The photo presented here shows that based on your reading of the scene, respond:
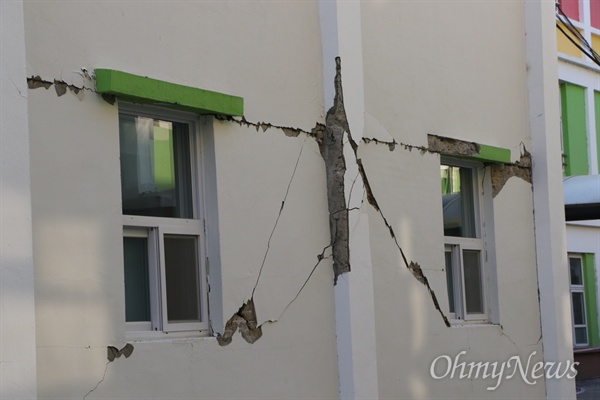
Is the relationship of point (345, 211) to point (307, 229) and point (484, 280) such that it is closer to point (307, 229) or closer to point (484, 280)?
point (307, 229)

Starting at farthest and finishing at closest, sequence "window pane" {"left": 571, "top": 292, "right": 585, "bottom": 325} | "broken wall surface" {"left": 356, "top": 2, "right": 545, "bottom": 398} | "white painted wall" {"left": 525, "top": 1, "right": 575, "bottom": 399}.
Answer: "window pane" {"left": 571, "top": 292, "right": 585, "bottom": 325} → "white painted wall" {"left": 525, "top": 1, "right": 575, "bottom": 399} → "broken wall surface" {"left": 356, "top": 2, "right": 545, "bottom": 398}

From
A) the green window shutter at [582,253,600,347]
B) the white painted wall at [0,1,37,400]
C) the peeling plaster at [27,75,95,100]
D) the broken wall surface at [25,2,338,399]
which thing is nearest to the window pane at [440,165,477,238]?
the broken wall surface at [25,2,338,399]

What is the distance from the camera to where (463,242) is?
9.29 meters

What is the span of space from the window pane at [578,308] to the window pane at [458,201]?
10944 mm

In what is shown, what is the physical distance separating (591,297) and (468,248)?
37.7 feet

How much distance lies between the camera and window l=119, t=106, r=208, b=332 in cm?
617

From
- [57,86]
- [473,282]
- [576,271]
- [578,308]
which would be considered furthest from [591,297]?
[57,86]

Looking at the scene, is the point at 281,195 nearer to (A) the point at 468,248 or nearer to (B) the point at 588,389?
(A) the point at 468,248

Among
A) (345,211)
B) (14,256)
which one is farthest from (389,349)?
(14,256)

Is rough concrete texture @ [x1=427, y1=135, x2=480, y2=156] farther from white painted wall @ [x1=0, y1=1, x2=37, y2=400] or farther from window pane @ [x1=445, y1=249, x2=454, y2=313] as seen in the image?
white painted wall @ [x1=0, y1=1, x2=37, y2=400]

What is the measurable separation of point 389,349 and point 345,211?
122cm

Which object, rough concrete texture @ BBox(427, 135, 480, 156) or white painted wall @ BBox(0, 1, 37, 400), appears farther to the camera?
rough concrete texture @ BBox(427, 135, 480, 156)

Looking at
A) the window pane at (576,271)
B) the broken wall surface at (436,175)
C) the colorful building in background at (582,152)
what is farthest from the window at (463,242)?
the window pane at (576,271)

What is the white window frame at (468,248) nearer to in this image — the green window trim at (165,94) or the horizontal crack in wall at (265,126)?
the horizontal crack in wall at (265,126)
